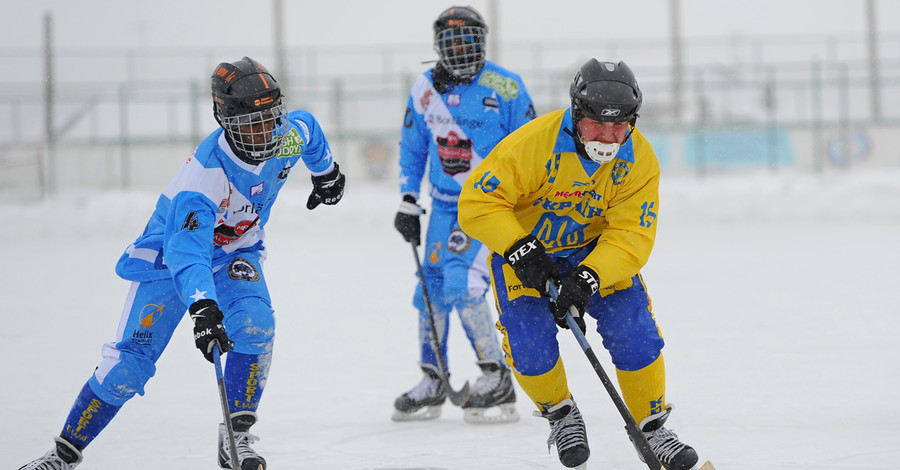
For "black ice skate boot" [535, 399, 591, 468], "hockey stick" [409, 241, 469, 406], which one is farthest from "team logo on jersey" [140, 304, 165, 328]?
"hockey stick" [409, 241, 469, 406]

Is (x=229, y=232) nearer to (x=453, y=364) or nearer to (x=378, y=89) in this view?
(x=453, y=364)

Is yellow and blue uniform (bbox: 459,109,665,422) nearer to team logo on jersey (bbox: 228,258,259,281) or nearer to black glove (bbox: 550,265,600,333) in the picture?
black glove (bbox: 550,265,600,333)

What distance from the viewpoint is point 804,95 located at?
17.1 m

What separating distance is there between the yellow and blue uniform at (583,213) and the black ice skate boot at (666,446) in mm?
40

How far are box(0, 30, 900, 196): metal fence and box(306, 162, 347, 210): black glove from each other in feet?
39.5

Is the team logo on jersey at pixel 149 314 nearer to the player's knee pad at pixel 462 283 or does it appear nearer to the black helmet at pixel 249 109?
the black helmet at pixel 249 109

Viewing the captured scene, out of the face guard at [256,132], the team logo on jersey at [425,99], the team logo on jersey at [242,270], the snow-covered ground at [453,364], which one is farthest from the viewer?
the team logo on jersey at [425,99]

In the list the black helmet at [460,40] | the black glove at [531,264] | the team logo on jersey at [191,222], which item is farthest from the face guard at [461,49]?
the team logo on jersey at [191,222]

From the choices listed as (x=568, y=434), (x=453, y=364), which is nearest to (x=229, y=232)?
(x=568, y=434)

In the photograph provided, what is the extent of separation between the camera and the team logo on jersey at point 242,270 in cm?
337

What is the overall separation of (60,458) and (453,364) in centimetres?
236

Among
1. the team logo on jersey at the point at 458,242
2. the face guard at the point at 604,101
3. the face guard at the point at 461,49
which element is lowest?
the team logo on jersey at the point at 458,242

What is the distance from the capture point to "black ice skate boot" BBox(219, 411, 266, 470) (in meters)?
3.23

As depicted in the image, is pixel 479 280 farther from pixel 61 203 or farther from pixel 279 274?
pixel 61 203
